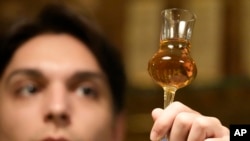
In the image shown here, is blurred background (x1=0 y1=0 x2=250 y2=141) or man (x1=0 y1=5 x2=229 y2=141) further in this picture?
blurred background (x1=0 y1=0 x2=250 y2=141)

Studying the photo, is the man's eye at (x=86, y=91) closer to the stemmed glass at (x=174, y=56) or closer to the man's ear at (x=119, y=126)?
the man's ear at (x=119, y=126)

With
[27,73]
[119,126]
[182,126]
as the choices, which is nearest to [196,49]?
[119,126]

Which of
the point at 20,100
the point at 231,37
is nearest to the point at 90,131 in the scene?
the point at 20,100

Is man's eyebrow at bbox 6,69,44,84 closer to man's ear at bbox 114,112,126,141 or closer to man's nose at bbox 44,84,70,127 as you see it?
man's nose at bbox 44,84,70,127

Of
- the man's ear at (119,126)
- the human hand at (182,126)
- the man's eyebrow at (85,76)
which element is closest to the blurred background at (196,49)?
the man's ear at (119,126)

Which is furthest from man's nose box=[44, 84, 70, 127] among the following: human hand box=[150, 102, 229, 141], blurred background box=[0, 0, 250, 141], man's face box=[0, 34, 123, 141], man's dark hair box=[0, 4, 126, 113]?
blurred background box=[0, 0, 250, 141]

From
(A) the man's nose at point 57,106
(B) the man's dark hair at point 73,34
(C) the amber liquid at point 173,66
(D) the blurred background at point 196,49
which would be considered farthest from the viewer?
(D) the blurred background at point 196,49

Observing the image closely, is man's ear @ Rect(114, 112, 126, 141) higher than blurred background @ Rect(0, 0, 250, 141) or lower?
lower
